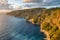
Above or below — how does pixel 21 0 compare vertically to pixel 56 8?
above

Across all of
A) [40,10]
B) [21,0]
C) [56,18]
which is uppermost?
[21,0]

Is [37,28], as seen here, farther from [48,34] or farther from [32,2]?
[32,2]

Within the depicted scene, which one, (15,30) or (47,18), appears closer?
(15,30)

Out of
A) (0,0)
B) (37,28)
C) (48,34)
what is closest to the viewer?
(0,0)

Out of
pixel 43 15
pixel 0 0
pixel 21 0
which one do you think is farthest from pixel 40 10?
pixel 0 0
